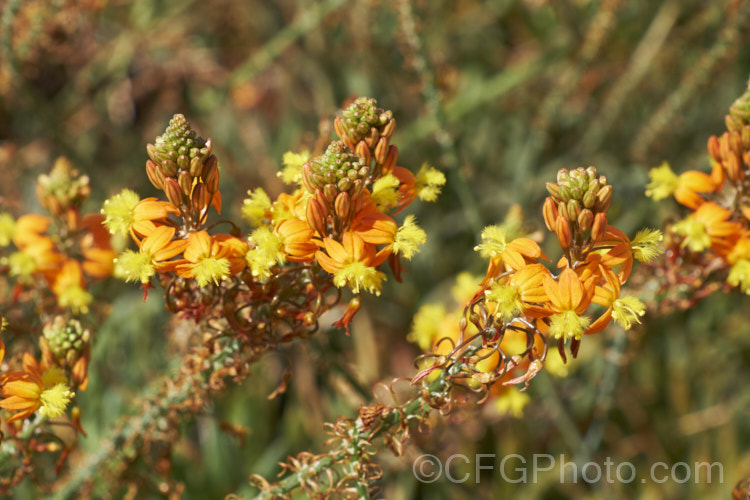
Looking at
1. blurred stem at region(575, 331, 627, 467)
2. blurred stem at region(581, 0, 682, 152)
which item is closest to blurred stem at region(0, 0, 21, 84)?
blurred stem at region(575, 331, 627, 467)

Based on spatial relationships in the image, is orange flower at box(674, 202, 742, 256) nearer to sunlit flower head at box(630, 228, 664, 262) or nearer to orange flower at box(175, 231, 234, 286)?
sunlit flower head at box(630, 228, 664, 262)

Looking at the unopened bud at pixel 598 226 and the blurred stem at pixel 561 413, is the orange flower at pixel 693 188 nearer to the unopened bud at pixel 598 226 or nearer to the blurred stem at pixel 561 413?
the unopened bud at pixel 598 226

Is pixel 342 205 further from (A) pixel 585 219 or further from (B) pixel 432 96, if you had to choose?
(B) pixel 432 96

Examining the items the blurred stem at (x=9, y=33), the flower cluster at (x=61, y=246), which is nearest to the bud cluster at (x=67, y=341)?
the flower cluster at (x=61, y=246)

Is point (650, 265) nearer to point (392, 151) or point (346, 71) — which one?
point (392, 151)

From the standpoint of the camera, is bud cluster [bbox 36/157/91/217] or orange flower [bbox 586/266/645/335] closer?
orange flower [bbox 586/266/645/335]

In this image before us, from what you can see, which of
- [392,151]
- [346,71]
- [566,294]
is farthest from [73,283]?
[346,71]

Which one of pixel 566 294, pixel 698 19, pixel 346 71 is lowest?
pixel 566 294
